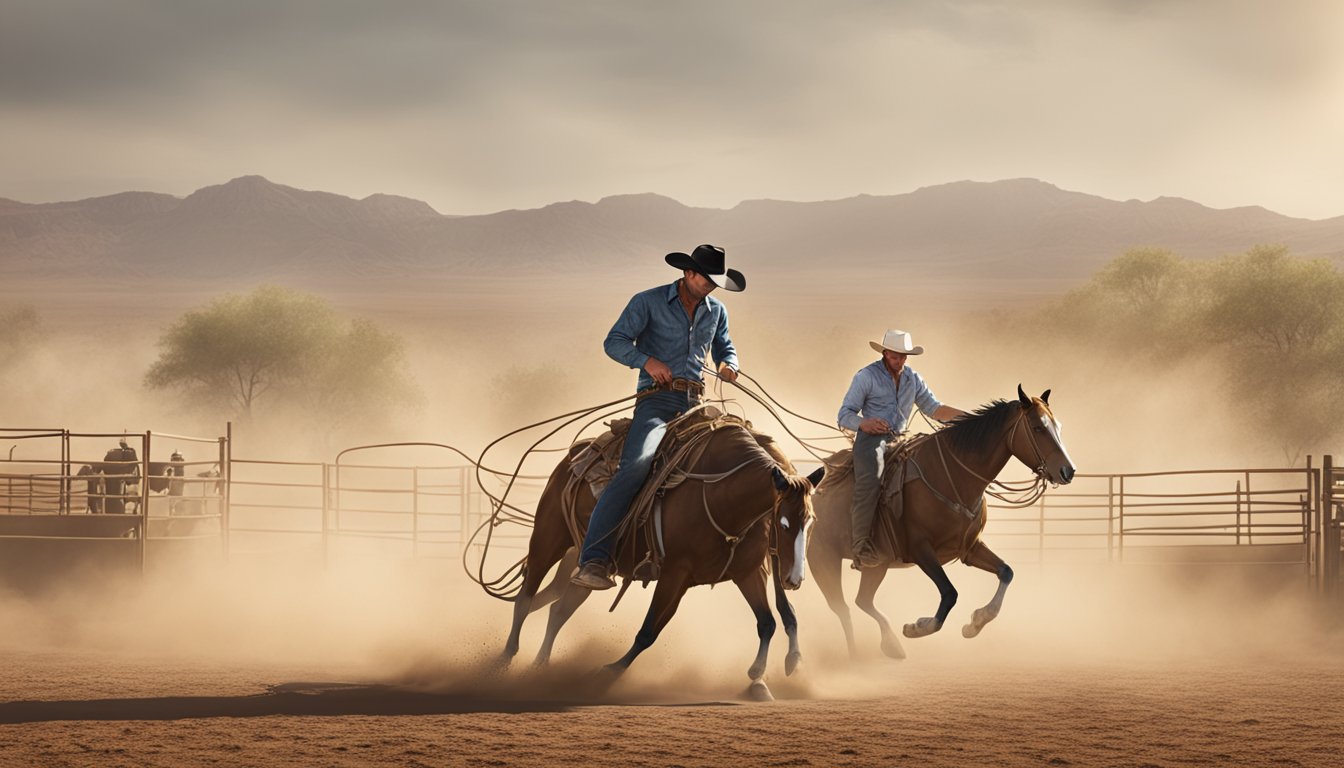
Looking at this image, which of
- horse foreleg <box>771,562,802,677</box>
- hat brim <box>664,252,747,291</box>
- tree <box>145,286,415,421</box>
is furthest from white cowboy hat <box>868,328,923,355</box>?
tree <box>145,286,415,421</box>

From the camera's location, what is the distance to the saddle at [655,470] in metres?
9.06

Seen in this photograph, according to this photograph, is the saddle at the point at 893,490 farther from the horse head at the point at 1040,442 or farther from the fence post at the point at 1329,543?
the fence post at the point at 1329,543

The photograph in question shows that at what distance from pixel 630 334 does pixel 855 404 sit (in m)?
2.73

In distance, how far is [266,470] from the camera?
63.2 m

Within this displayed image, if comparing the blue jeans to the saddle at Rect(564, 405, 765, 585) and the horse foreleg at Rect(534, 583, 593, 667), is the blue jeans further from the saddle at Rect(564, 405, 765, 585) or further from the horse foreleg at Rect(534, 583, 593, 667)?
the horse foreleg at Rect(534, 583, 593, 667)

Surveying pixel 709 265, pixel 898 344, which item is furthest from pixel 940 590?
pixel 709 265

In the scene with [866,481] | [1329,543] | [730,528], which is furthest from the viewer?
[1329,543]

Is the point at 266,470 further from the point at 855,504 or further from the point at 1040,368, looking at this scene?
the point at 855,504

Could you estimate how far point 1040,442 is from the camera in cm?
1038

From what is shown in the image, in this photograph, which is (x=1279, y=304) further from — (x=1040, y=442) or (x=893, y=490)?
(x=1040, y=442)

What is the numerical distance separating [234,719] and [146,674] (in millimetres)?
2725

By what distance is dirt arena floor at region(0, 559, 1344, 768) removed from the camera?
7.11 m

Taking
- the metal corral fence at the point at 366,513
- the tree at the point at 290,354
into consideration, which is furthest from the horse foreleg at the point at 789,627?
the tree at the point at 290,354

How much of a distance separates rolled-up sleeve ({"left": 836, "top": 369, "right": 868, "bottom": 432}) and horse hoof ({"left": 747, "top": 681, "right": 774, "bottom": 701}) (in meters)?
2.85
